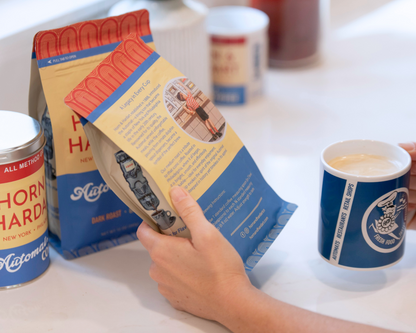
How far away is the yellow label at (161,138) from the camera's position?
56 centimetres

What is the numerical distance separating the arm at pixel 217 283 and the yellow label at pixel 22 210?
151 millimetres

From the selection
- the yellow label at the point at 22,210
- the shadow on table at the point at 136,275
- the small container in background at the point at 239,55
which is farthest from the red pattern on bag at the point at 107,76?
the small container in background at the point at 239,55

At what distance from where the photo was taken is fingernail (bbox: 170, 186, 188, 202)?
563mm

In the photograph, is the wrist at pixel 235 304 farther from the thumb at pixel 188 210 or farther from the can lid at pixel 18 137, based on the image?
the can lid at pixel 18 137

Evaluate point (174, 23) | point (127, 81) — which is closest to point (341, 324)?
point (127, 81)

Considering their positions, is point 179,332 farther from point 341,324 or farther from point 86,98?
point 86,98

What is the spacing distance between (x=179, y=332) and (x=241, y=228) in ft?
0.47

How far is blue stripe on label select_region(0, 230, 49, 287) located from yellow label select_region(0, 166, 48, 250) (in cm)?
1

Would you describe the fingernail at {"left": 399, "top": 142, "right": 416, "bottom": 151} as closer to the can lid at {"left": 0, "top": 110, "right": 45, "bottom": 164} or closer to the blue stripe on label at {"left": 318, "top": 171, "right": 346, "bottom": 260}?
the blue stripe on label at {"left": 318, "top": 171, "right": 346, "bottom": 260}

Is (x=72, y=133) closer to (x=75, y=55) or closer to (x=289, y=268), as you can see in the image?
(x=75, y=55)

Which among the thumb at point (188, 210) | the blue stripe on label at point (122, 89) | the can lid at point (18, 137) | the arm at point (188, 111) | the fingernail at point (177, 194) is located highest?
the blue stripe on label at point (122, 89)

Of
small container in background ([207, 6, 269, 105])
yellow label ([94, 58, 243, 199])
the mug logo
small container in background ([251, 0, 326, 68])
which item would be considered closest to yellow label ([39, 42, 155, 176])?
yellow label ([94, 58, 243, 199])

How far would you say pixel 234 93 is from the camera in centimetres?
114

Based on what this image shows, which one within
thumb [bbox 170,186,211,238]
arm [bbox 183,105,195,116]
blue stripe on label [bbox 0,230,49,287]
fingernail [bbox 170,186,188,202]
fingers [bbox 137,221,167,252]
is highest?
arm [bbox 183,105,195,116]
